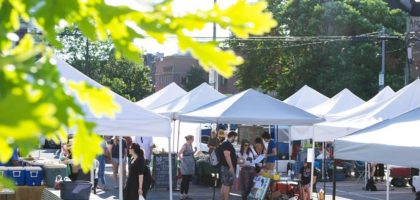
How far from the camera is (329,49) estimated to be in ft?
143

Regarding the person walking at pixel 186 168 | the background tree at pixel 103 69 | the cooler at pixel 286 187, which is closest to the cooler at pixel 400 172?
the cooler at pixel 286 187

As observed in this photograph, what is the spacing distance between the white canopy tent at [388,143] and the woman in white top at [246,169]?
19.8 feet

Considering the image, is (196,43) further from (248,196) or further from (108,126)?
(248,196)

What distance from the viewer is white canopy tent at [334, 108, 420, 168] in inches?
322

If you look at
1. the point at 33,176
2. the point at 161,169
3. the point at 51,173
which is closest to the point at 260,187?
the point at 161,169

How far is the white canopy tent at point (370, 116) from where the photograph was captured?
1538cm

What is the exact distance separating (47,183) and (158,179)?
5.86 metres

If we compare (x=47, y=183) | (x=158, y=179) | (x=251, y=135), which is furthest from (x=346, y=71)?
(x=47, y=183)

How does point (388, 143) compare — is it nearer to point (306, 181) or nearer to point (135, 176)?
point (135, 176)

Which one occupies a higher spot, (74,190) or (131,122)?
(131,122)

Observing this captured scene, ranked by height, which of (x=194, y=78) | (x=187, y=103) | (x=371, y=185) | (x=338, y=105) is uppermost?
(x=194, y=78)

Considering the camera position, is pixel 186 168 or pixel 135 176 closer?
pixel 135 176

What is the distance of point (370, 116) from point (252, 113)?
3127 mm

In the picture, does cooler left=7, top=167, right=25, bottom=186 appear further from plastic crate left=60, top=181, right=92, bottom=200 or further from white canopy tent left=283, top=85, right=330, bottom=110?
white canopy tent left=283, top=85, right=330, bottom=110
